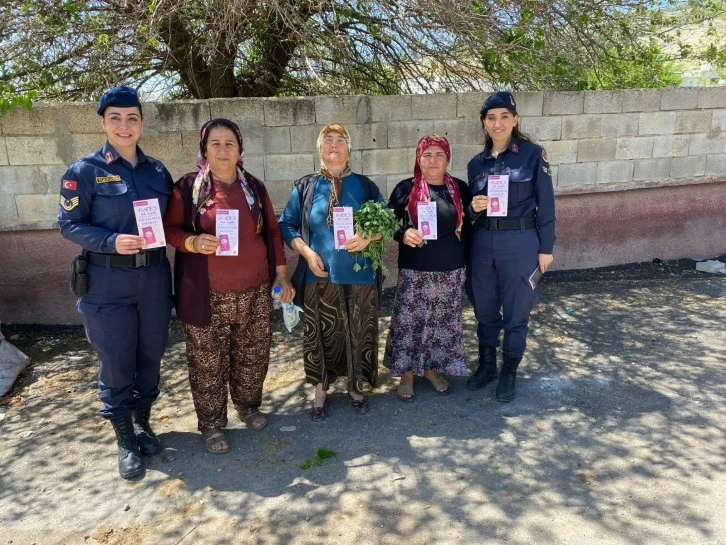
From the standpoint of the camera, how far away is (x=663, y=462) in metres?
3.31

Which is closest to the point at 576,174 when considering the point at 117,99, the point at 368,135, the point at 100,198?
the point at 368,135

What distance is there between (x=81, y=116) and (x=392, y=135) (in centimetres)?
297

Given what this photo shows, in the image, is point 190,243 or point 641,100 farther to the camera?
point 641,100

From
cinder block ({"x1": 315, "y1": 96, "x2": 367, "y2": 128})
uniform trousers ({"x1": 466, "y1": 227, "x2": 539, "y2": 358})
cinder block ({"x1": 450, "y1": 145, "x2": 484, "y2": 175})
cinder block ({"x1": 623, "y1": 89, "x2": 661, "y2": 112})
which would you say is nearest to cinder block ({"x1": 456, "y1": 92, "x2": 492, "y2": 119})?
cinder block ({"x1": 450, "y1": 145, "x2": 484, "y2": 175})

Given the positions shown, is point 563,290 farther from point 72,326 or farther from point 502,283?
point 72,326

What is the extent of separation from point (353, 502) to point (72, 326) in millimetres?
3917

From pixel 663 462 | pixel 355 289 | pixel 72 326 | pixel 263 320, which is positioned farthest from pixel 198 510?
pixel 72 326

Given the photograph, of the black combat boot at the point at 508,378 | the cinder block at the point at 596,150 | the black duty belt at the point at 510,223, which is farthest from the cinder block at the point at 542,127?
the black combat boot at the point at 508,378

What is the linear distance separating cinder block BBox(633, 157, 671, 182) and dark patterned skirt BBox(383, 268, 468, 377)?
13.0 feet

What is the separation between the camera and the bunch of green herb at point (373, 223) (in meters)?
3.48

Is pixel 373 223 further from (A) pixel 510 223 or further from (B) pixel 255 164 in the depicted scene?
(B) pixel 255 164

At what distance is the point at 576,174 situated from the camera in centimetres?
659

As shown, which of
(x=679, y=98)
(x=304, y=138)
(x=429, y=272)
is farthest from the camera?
(x=679, y=98)

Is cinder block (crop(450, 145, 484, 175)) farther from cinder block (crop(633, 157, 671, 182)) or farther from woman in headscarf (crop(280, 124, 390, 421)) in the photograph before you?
woman in headscarf (crop(280, 124, 390, 421))
